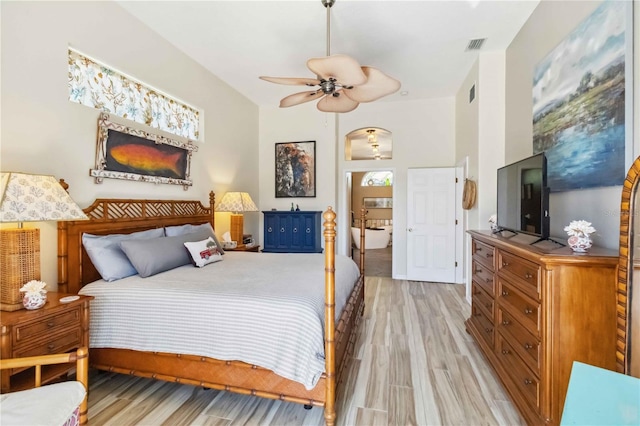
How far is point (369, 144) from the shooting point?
8.09m

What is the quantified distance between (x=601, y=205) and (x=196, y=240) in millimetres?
3298

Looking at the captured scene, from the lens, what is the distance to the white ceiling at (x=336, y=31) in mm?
2791

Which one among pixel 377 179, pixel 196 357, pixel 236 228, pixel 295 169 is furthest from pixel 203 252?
pixel 377 179

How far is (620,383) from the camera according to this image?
3.81 ft

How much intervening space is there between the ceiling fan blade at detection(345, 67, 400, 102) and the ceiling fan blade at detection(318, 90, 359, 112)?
122 millimetres

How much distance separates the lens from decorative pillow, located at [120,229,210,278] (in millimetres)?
2391

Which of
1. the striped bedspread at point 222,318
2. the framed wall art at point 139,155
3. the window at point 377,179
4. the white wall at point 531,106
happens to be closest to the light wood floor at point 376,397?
the striped bedspread at point 222,318

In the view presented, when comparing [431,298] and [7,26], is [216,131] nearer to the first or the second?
[7,26]

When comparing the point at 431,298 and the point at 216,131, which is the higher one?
the point at 216,131

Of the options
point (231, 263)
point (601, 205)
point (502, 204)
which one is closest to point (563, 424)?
point (601, 205)

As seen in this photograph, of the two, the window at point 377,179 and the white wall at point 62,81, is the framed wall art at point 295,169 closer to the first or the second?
the white wall at point 62,81

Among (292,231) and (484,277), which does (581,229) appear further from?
(292,231)

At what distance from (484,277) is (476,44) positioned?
2.71 m

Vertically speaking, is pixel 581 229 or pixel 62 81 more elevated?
pixel 62 81
